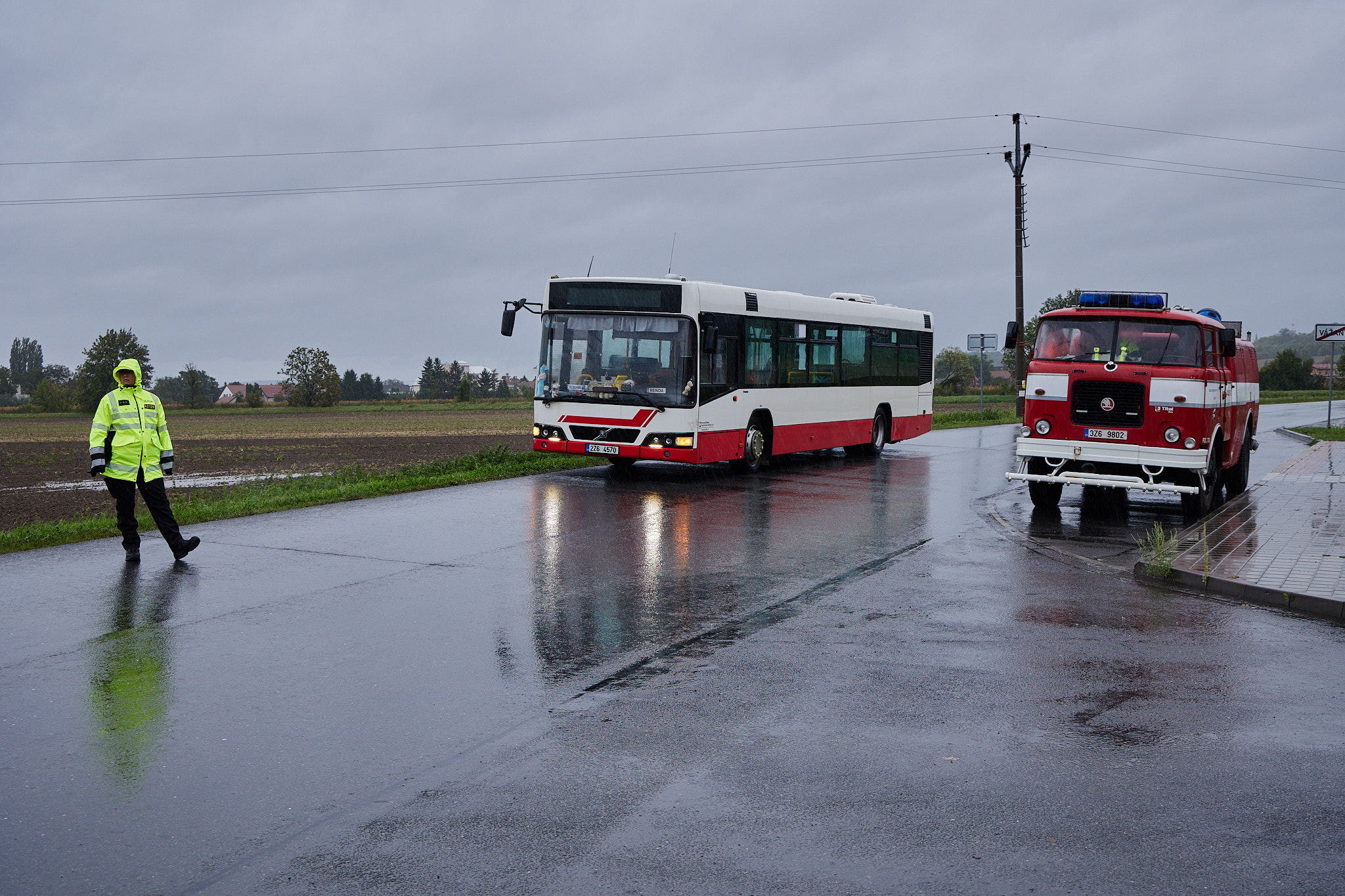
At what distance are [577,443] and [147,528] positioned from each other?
709 centimetres

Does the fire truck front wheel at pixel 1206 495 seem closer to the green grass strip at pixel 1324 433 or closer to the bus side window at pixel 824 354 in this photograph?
the bus side window at pixel 824 354

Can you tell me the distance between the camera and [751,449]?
20016 mm

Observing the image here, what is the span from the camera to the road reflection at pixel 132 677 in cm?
538

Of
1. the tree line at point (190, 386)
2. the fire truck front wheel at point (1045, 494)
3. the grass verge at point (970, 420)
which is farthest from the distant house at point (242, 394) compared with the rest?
the fire truck front wheel at point (1045, 494)

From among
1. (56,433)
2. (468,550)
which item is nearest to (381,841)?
(468,550)

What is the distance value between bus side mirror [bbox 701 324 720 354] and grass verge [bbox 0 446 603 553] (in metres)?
3.84

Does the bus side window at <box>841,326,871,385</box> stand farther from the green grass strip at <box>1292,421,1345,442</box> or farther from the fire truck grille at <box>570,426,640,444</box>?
the green grass strip at <box>1292,421,1345,442</box>

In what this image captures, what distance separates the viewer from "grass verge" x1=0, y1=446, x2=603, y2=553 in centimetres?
1262

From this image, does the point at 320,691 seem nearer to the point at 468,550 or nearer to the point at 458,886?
the point at 458,886

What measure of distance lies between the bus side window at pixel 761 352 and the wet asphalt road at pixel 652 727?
8.74m

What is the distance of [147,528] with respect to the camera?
42.8 ft

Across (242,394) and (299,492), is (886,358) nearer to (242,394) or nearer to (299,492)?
(299,492)

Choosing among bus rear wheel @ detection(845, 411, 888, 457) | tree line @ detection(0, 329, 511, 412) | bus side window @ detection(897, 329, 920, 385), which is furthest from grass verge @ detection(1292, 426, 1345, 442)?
tree line @ detection(0, 329, 511, 412)

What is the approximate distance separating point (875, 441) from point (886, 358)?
1.76m
